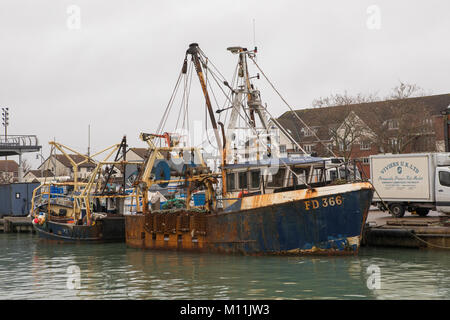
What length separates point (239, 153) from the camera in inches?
1008

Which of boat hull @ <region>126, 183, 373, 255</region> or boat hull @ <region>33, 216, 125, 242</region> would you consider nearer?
boat hull @ <region>126, 183, 373, 255</region>

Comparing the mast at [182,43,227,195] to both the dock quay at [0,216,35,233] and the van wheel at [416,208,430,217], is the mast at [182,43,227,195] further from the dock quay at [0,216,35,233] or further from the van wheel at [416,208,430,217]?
the dock quay at [0,216,35,233]

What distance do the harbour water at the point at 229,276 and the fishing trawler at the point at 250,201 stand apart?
640 mm

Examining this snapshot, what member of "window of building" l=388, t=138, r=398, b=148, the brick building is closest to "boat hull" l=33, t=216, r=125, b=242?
the brick building

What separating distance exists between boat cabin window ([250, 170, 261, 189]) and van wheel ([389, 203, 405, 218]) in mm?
8793

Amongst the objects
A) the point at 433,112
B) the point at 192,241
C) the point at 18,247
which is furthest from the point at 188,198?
the point at 433,112

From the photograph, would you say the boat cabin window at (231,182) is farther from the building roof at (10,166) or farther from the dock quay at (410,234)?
the building roof at (10,166)

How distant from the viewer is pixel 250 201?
22688mm

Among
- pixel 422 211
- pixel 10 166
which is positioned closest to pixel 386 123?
pixel 422 211

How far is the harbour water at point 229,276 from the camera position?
630 inches

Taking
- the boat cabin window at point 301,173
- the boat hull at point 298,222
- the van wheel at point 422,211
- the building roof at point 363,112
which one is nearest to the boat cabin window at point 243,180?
the boat hull at point 298,222

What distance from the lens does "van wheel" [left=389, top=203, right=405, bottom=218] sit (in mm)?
29141

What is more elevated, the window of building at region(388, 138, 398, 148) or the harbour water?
the window of building at region(388, 138, 398, 148)
